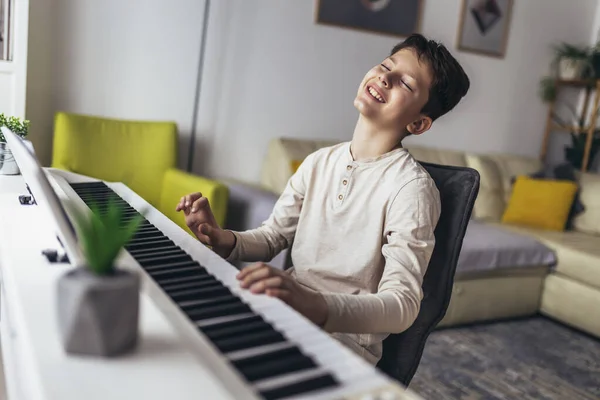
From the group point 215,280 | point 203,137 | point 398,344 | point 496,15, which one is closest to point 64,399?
point 215,280

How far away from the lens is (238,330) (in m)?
0.74

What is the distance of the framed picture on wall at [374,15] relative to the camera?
3483 mm

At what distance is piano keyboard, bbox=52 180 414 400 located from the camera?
0.63 m

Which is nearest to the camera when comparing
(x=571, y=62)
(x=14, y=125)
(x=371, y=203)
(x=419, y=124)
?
(x=371, y=203)

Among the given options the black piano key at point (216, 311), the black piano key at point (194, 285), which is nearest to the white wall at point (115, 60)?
the black piano key at point (194, 285)

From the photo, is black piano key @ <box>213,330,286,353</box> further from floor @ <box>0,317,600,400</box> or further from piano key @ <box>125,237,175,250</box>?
floor @ <box>0,317,600,400</box>

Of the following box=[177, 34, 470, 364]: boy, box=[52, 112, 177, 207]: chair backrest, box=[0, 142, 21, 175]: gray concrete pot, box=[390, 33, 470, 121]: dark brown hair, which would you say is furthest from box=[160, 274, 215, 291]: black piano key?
box=[52, 112, 177, 207]: chair backrest

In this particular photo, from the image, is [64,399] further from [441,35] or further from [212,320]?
[441,35]

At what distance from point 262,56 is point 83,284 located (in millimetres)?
2894

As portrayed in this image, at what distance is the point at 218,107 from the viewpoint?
3.27 meters

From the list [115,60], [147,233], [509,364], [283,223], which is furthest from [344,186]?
[115,60]

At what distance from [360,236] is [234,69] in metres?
2.18

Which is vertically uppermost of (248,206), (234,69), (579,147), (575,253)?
(234,69)

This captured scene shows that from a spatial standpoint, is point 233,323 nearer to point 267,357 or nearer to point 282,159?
point 267,357
